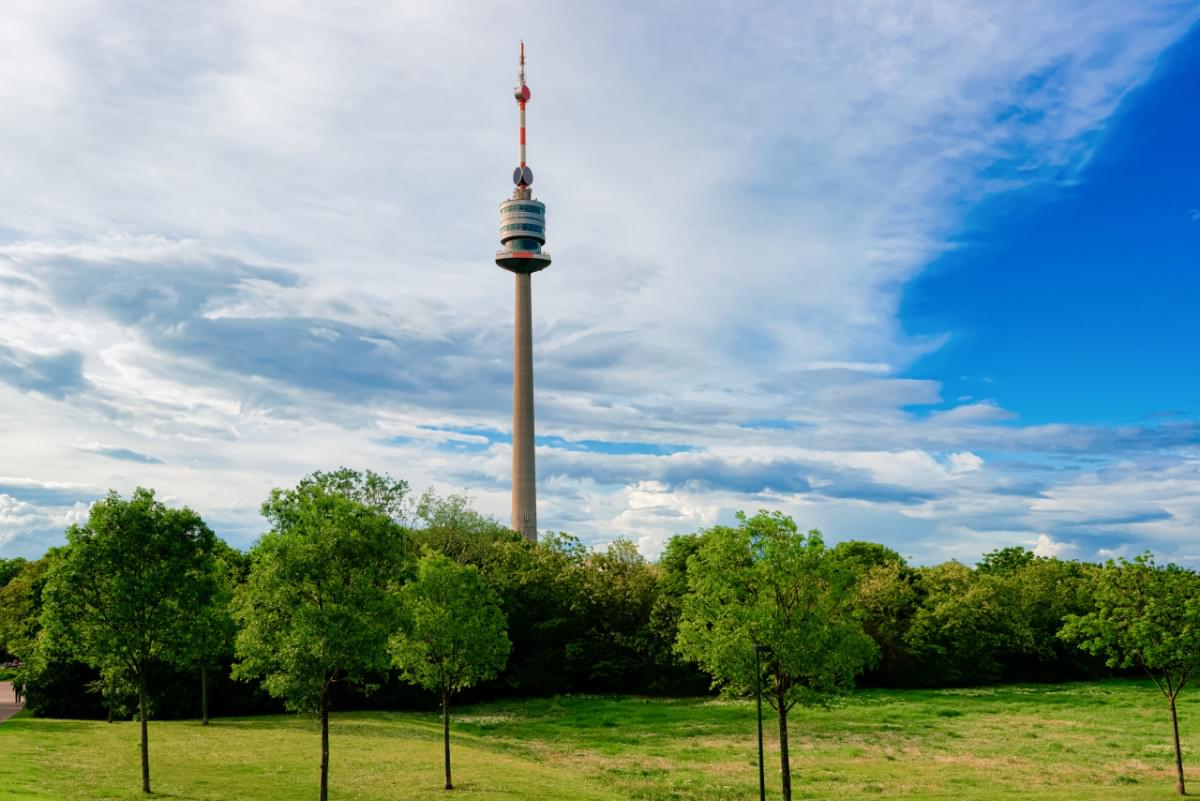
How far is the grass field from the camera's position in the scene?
128 feet

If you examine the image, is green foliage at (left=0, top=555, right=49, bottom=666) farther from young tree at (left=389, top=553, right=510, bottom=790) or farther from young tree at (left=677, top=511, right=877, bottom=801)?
young tree at (left=677, top=511, right=877, bottom=801)

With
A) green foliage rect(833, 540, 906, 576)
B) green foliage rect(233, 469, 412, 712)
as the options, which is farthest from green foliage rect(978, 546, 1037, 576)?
green foliage rect(233, 469, 412, 712)

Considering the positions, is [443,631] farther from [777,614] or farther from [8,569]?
[8,569]

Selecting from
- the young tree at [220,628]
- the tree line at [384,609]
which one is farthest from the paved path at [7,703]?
the tree line at [384,609]

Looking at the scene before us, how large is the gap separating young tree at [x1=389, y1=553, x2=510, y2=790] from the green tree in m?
9.84

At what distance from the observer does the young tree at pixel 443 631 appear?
143 feet

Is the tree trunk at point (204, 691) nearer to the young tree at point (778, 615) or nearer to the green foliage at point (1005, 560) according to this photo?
the young tree at point (778, 615)

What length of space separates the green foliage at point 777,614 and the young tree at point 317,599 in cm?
1314

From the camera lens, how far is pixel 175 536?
3944 centimetres

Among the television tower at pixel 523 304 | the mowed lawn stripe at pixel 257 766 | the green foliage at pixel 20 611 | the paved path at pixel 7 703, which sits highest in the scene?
the television tower at pixel 523 304

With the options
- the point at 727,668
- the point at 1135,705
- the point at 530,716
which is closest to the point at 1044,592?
the point at 1135,705

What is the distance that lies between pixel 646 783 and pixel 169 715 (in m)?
44.7

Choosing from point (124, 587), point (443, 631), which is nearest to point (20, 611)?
point (124, 587)

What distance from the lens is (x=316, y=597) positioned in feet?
117
